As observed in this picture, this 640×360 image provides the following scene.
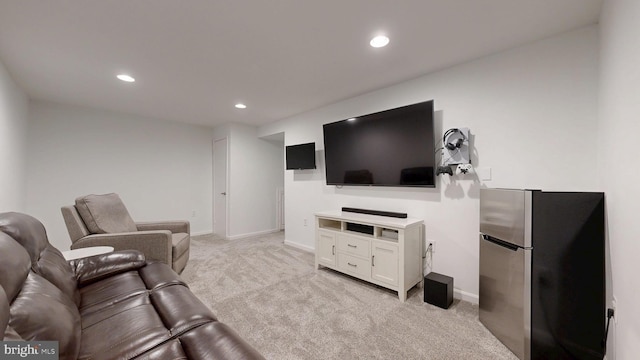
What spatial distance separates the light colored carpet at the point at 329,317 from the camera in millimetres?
1658

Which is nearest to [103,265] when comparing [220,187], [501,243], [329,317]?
[329,317]

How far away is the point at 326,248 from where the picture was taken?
3.03 metres

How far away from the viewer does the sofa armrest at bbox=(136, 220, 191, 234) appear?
3.00 meters

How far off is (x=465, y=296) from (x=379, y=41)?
8.01 feet

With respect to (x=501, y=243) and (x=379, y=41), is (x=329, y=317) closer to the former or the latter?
(x=501, y=243)

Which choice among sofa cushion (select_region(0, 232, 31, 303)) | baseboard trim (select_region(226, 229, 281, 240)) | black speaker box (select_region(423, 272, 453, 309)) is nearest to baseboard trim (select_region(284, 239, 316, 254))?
baseboard trim (select_region(226, 229, 281, 240))

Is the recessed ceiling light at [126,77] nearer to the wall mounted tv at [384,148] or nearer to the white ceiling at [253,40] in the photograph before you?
the white ceiling at [253,40]

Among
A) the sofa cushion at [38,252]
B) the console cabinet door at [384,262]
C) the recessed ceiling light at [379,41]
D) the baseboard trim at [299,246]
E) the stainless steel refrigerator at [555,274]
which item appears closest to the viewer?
the sofa cushion at [38,252]

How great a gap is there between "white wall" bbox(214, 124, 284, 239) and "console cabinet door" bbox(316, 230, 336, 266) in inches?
91.3

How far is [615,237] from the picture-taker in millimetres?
1283

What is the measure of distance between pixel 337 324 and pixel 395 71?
244 centimetres

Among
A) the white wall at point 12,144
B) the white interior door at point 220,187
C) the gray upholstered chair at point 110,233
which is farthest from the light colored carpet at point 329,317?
the white wall at point 12,144

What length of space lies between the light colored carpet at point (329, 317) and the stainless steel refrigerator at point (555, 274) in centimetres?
26

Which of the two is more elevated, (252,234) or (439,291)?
(439,291)
